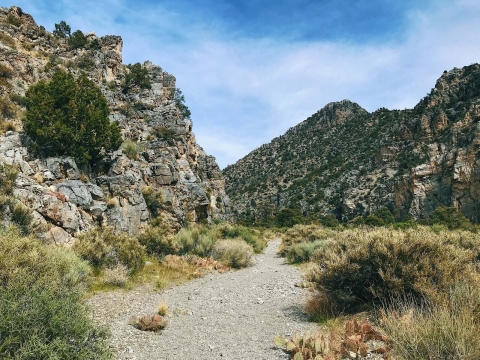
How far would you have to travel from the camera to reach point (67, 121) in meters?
17.6

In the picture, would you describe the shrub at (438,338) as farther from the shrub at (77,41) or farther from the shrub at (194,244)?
the shrub at (77,41)

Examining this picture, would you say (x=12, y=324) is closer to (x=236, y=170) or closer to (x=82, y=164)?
(x=82, y=164)

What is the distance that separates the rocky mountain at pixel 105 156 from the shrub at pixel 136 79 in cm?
35

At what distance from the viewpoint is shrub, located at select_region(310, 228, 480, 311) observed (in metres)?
5.81

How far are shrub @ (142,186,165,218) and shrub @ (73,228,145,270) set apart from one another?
7.53m

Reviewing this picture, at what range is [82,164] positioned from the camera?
1750cm

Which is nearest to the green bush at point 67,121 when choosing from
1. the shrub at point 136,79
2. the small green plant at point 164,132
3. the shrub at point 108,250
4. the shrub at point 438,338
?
the shrub at point 108,250

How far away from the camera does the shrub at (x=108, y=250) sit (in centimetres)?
1082

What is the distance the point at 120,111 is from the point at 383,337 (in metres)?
29.4

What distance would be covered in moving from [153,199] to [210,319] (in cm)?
1401

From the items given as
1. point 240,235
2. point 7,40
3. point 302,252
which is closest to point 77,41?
point 7,40

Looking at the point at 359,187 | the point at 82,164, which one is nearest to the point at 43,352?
the point at 82,164

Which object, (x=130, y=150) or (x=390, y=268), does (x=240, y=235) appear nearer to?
(x=130, y=150)

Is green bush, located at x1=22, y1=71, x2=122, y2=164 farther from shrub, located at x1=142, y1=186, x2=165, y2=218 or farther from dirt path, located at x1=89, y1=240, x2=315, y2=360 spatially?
dirt path, located at x1=89, y1=240, x2=315, y2=360
